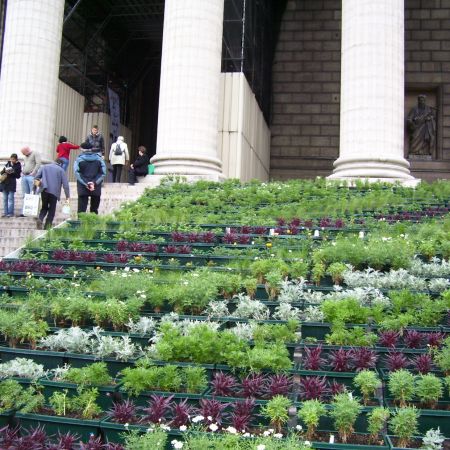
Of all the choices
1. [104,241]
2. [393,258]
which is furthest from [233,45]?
[393,258]

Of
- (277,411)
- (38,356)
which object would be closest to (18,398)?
(38,356)

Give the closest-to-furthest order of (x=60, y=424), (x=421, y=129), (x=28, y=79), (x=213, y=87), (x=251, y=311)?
(x=60, y=424) → (x=251, y=311) → (x=213, y=87) → (x=28, y=79) → (x=421, y=129)

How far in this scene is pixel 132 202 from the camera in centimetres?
1494

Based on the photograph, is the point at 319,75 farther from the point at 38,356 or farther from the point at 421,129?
the point at 38,356

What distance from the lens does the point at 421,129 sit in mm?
29125

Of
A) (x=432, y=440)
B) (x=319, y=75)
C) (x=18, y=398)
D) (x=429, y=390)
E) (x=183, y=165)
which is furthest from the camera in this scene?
(x=319, y=75)

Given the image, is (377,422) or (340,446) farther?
(377,422)

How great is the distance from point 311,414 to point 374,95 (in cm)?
1508

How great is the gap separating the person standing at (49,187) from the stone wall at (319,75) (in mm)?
19160

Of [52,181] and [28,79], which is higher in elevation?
[28,79]

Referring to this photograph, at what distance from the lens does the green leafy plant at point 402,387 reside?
4785 mm

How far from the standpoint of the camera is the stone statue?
95.6ft

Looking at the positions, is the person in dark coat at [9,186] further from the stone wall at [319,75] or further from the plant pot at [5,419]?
the stone wall at [319,75]

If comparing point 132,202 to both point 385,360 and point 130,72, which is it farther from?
point 130,72
